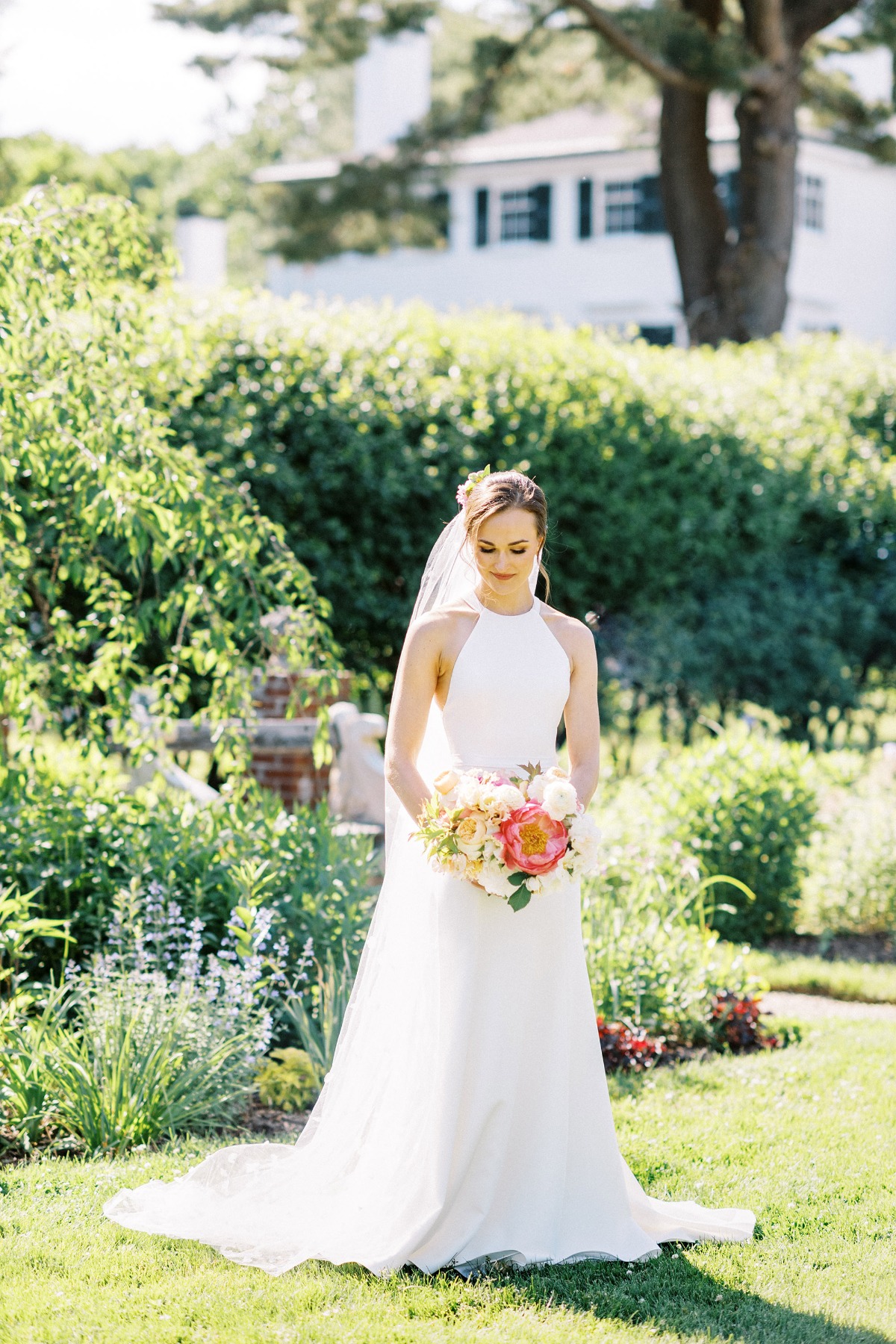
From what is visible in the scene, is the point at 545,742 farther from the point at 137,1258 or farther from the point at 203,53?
the point at 203,53

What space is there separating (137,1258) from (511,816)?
4.93ft

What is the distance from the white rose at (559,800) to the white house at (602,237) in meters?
25.4

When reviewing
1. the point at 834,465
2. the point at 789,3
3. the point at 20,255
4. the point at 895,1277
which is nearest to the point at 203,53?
the point at 789,3

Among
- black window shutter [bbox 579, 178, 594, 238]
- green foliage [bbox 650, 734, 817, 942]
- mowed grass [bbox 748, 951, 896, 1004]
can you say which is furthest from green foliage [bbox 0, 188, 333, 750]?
black window shutter [bbox 579, 178, 594, 238]

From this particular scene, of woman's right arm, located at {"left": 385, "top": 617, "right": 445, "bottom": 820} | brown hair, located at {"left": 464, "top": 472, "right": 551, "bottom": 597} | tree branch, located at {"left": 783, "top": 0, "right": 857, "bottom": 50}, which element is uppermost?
tree branch, located at {"left": 783, "top": 0, "right": 857, "bottom": 50}

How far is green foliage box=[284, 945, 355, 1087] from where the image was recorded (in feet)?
16.6

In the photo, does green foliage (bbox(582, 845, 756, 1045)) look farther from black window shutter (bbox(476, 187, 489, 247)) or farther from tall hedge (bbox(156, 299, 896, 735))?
black window shutter (bbox(476, 187, 489, 247))

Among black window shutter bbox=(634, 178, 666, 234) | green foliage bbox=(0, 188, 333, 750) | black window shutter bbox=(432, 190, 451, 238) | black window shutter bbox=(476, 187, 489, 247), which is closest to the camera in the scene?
green foliage bbox=(0, 188, 333, 750)

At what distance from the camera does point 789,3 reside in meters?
15.5

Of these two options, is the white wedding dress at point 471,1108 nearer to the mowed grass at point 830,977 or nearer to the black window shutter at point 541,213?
A: the mowed grass at point 830,977

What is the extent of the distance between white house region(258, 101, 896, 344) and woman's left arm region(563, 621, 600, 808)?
24900 mm

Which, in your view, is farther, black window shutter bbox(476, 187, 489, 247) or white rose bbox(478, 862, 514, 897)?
black window shutter bbox(476, 187, 489, 247)

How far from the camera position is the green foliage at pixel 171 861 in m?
5.49

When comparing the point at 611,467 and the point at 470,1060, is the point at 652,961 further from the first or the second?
the point at 611,467
